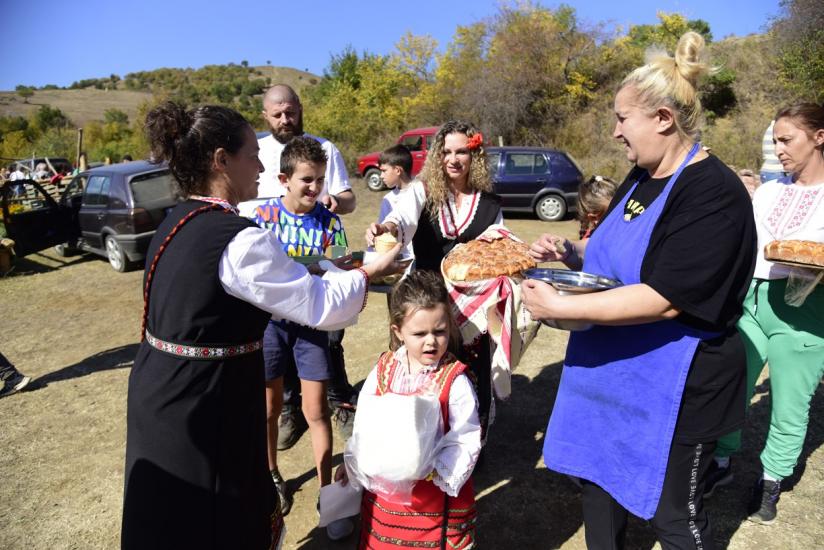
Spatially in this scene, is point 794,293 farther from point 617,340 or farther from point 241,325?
point 241,325

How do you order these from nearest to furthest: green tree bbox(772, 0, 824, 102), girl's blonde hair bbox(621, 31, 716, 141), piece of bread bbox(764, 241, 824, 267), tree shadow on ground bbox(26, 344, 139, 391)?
girl's blonde hair bbox(621, 31, 716, 141)
piece of bread bbox(764, 241, 824, 267)
tree shadow on ground bbox(26, 344, 139, 391)
green tree bbox(772, 0, 824, 102)

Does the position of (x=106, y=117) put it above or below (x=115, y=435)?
above


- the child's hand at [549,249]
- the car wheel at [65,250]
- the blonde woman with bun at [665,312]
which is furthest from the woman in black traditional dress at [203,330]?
the car wheel at [65,250]

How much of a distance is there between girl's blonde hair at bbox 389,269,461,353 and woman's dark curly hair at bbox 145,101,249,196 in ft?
3.08

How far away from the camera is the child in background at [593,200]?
11.6 ft

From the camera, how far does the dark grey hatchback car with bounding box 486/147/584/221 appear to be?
12688 millimetres

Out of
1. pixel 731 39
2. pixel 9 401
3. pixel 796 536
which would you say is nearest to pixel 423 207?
pixel 796 536

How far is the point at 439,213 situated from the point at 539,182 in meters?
10.6

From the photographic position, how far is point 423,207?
286 cm

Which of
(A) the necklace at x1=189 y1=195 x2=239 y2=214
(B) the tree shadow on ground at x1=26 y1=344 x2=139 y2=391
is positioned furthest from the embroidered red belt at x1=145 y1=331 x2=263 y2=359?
(B) the tree shadow on ground at x1=26 y1=344 x2=139 y2=391

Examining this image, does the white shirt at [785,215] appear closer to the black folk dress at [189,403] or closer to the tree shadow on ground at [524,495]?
the tree shadow on ground at [524,495]

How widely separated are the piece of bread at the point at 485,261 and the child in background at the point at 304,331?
0.83 meters

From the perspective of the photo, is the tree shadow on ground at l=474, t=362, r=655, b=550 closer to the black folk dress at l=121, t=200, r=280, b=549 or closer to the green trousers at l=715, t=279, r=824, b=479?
the green trousers at l=715, t=279, r=824, b=479

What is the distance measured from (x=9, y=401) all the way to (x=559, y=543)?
4862 mm
